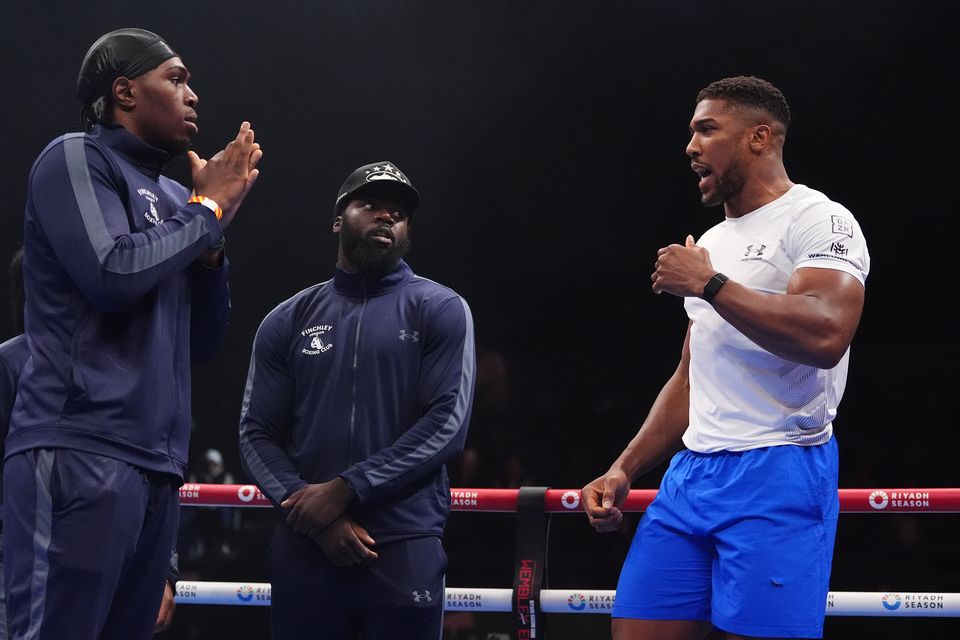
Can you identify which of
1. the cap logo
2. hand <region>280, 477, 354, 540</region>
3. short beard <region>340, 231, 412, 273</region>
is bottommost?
hand <region>280, 477, 354, 540</region>

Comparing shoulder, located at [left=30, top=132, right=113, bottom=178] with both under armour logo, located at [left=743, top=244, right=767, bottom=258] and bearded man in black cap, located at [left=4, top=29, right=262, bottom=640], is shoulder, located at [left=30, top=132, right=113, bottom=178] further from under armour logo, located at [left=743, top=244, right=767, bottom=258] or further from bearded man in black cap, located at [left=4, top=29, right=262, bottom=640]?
under armour logo, located at [left=743, top=244, right=767, bottom=258]

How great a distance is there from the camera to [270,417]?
→ 2449mm

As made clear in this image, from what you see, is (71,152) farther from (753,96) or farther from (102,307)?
(753,96)

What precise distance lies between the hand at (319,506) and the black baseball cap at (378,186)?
0.77 m

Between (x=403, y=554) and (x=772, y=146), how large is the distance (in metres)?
1.20

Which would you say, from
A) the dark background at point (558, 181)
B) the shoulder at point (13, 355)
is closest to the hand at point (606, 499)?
the shoulder at point (13, 355)

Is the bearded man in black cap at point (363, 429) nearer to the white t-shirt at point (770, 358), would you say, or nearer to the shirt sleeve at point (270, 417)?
the shirt sleeve at point (270, 417)

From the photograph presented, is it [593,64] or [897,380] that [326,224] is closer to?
[593,64]

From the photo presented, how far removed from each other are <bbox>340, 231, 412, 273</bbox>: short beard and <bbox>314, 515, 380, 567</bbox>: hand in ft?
2.09

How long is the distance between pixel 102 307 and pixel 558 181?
20.5 feet

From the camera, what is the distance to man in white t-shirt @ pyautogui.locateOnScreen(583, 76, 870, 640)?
1.91 m

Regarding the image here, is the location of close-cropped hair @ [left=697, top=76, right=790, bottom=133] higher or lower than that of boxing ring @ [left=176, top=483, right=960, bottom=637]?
higher

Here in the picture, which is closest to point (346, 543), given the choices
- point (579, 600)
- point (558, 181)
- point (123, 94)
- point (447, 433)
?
point (447, 433)

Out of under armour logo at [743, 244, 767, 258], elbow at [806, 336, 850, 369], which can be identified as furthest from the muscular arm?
under armour logo at [743, 244, 767, 258]
